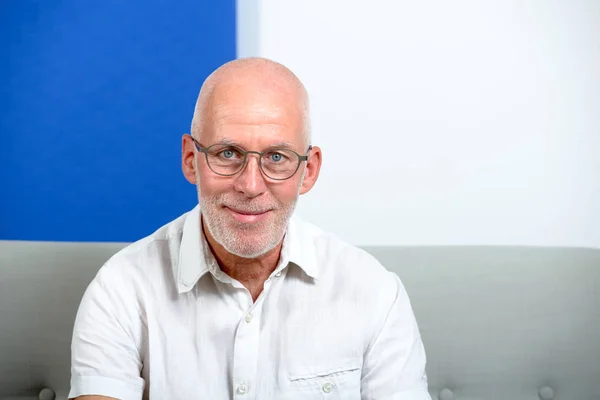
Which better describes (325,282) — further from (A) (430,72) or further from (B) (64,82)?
(B) (64,82)

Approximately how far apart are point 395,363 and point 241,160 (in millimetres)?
546

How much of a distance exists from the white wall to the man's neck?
3.29 feet

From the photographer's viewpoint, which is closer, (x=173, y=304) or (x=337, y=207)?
(x=173, y=304)

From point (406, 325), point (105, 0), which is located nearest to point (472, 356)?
point (406, 325)

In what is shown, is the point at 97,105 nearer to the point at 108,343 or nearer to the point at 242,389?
the point at 108,343

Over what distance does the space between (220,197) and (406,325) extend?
50 cm

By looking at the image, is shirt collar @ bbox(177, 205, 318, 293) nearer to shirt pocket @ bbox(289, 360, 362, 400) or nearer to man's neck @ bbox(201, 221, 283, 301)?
man's neck @ bbox(201, 221, 283, 301)

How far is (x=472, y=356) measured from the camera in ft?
6.47

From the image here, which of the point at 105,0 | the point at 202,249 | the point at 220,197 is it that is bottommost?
the point at 202,249

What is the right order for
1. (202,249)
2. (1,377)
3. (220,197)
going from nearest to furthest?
(220,197)
(202,249)
(1,377)

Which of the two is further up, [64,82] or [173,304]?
[64,82]

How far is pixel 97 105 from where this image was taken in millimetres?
2629

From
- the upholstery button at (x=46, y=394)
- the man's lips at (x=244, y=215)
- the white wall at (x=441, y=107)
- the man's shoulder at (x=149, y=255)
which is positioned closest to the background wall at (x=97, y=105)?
the white wall at (x=441, y=107)

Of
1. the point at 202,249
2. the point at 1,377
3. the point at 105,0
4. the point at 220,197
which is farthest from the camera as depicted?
the point at 105,0
